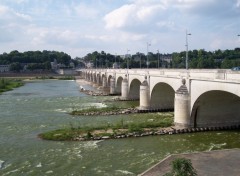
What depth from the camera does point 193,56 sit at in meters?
123

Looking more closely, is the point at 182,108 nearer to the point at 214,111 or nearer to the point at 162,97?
the point at 214,111

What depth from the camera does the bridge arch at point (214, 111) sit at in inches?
1394

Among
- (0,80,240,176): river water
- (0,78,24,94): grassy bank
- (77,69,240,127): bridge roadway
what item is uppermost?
(77,69,240,127): bridge roadway

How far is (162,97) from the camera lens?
49906 millimetres

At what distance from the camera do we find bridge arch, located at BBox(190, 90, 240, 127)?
35406mm

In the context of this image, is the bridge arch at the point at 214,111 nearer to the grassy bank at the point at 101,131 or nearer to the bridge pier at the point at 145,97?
the grassy bank at the point at 101,131

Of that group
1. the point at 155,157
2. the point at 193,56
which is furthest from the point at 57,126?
the point at 193,56

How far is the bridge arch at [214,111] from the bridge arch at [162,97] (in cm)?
1378

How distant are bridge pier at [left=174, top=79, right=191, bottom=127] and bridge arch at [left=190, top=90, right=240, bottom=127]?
1.81 ft

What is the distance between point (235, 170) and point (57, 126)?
22151 millimetres

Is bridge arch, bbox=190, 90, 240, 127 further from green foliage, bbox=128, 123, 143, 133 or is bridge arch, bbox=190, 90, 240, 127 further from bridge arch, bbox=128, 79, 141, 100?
bridge arch, bbox=128, 79, 141, 100

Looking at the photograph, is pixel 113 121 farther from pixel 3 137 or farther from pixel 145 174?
pixel 145 174

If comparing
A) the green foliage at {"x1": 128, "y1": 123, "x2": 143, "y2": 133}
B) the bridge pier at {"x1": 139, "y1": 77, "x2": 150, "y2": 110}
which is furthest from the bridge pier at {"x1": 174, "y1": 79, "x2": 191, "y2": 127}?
the bridge pier at {"x1": 139, "y1": 77, "x2": 150, "y2": 110}

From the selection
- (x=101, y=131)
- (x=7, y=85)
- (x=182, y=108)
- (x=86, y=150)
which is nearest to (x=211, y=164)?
(x=86, y=150)
